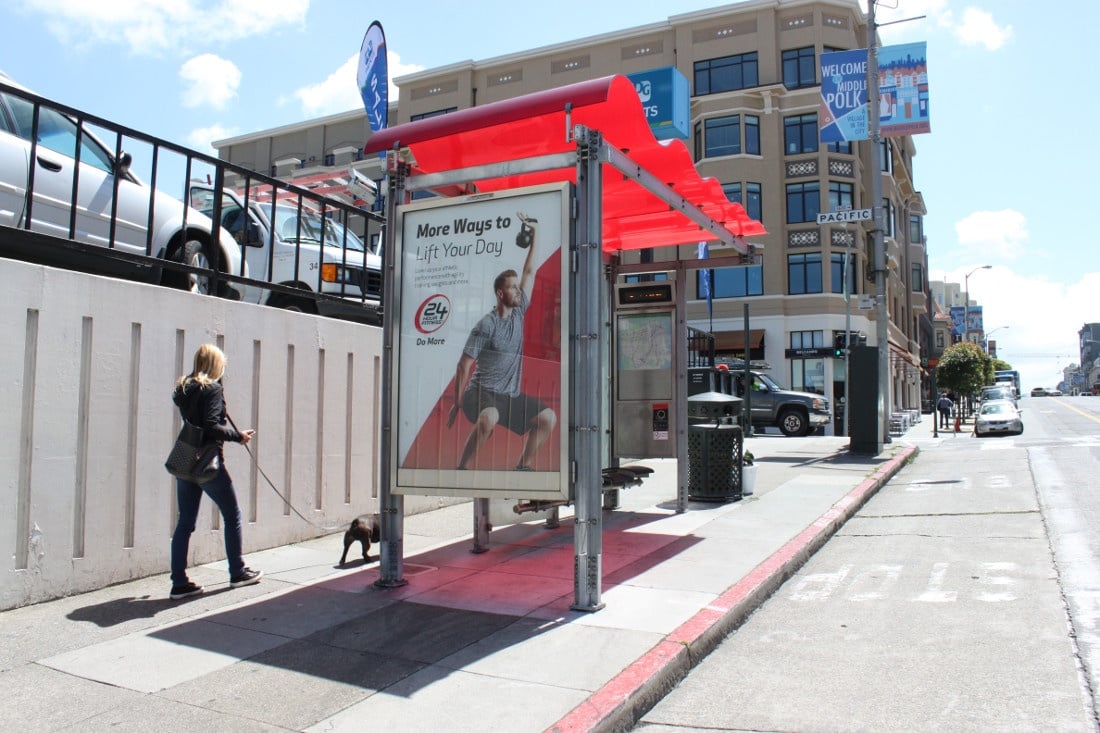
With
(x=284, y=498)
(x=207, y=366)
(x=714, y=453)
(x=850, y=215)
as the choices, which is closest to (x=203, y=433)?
(x=207, y=366)

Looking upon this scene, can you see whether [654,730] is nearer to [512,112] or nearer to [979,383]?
[512,112]

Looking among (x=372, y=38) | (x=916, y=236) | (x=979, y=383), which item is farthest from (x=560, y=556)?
(x=916, y=236)

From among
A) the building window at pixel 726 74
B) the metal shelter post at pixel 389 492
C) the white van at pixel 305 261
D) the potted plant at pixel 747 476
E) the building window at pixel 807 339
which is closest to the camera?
the metal shelter post at pixel 389 492

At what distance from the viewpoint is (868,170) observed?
39812mm

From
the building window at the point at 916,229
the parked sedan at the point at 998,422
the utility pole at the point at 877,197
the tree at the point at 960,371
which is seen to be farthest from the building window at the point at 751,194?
the building window at the point at 916,229

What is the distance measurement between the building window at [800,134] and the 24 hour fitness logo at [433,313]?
115 ft

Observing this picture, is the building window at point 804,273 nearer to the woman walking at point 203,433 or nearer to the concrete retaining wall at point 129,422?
the concrete retaining wall at point 129,422

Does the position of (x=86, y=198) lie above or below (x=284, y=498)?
above

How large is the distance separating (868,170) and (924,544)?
118 ft

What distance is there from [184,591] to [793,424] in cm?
2179

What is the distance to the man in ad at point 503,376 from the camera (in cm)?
548

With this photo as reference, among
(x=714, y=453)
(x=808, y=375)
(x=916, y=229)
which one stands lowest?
(x=714, y=453)

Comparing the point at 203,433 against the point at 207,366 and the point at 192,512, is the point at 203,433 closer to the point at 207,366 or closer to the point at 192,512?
the point at 207,366

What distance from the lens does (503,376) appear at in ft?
18.3
